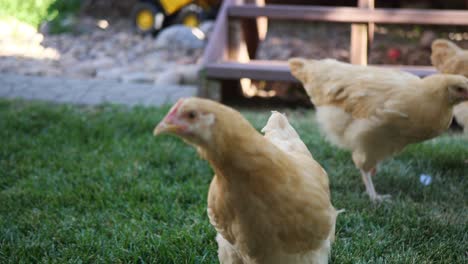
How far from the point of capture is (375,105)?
336cm

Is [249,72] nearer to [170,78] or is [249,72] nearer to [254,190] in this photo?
[170,78]

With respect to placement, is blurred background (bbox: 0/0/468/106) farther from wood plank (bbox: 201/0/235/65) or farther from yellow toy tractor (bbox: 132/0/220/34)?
wood plank (bbox: 201/0/235/65)

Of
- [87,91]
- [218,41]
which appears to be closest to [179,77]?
[87,91]

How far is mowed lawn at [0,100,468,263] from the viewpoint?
9.09 feet

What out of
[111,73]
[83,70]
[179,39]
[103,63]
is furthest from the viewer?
[179,39]

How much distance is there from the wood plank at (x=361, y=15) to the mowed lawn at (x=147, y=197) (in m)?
1.29

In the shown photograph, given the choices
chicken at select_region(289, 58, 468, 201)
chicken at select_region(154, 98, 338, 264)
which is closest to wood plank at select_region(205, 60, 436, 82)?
chicken at select_region(289, 58, 468, 201)

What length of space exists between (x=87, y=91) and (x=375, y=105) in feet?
13.2

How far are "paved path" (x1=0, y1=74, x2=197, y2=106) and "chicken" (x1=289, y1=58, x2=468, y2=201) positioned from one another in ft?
8.57

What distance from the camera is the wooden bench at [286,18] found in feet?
18.1

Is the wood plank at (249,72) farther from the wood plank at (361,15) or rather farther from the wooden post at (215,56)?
the wood plank at (361,15)

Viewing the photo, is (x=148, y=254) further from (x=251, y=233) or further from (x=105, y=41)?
(x=105, y=41)

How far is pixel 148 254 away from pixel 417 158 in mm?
2538

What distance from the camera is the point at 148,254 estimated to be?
8.92 feet
